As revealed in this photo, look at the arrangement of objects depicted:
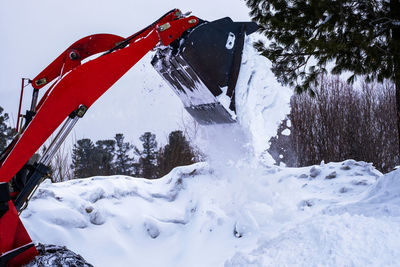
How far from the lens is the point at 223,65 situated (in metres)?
3.08

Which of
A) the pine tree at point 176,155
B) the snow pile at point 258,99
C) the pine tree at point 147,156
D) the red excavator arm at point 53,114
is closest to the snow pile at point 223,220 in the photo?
the snow pile at point 258,99

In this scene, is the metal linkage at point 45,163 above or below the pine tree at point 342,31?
below

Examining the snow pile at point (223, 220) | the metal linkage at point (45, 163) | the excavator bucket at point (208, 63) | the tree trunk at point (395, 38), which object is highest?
the tree trunk at point (395, 38)

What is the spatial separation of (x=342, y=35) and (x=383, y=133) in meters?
7.15

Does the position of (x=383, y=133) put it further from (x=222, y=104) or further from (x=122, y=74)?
(x=122, y=74)

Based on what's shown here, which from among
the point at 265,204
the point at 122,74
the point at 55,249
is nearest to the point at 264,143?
the point at 265,204

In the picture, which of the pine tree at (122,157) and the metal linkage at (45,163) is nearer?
the metal linkage at (45,163)

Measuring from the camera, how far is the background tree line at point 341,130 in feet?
35.3

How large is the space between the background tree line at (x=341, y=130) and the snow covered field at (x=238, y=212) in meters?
5.11

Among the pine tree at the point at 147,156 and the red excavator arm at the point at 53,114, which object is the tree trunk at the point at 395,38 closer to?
the red excavator arm at the point at 53,114

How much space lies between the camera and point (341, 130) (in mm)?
10938

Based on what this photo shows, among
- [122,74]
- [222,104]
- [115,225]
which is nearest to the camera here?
[122,74]

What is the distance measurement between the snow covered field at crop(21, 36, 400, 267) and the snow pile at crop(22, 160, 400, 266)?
0.04 ft

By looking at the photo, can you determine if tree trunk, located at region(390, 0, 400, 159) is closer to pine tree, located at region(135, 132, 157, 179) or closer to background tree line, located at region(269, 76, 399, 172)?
background tree line, located at region(269, 76, 399, 172)
